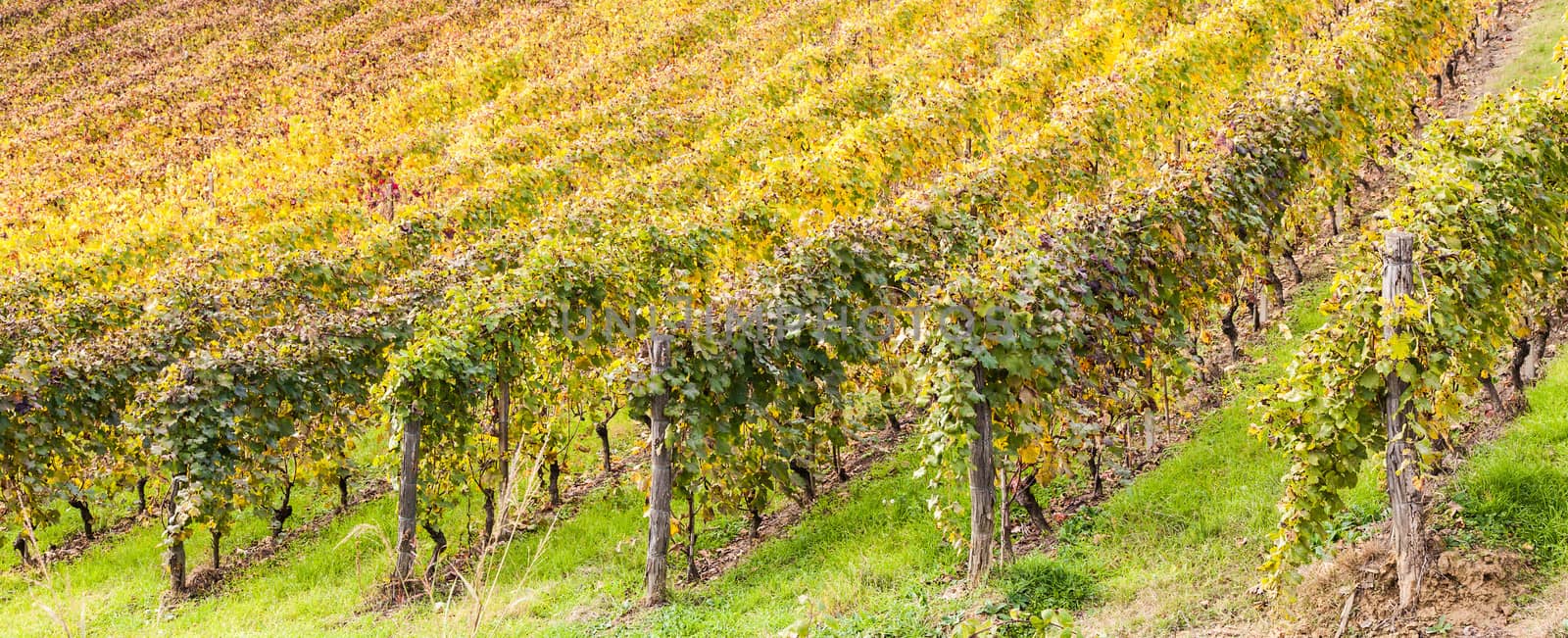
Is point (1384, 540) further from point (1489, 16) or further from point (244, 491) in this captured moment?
point (1489, 16)

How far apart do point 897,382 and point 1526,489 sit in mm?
4007

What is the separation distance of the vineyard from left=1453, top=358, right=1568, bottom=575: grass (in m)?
0.03

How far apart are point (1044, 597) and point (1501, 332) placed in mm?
2794

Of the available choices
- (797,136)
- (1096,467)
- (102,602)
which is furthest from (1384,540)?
(797,136)

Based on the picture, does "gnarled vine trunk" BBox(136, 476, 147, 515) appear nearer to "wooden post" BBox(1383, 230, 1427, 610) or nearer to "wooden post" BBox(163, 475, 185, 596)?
"wooden post" BBox(163, 475, 185, 596)

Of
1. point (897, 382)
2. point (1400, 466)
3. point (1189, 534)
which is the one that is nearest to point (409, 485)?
point (897, 382)

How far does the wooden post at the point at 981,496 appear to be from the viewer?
5926 millimetres

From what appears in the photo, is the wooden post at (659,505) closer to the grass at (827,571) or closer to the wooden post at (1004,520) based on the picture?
the grass at (827,571)

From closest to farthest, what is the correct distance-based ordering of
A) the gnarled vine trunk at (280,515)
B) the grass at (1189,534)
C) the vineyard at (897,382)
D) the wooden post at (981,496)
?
the vineyard at (897,382), the grass at (1189,534), the wooden post at (981,496), the gnarled vine trunk at (280,515)

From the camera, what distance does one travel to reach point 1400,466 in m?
4.72

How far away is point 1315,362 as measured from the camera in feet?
16.2

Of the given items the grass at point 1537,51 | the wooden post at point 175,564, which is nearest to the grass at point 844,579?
the wooden post at point 175,564

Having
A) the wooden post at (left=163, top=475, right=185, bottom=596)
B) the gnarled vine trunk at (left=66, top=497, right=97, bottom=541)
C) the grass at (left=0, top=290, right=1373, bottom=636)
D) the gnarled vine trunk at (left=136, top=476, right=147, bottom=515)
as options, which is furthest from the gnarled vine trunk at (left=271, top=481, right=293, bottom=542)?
the gnarled vine trunk at (left=66, top=497, right=97, bottom=541)

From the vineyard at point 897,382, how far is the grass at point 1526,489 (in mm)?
26
